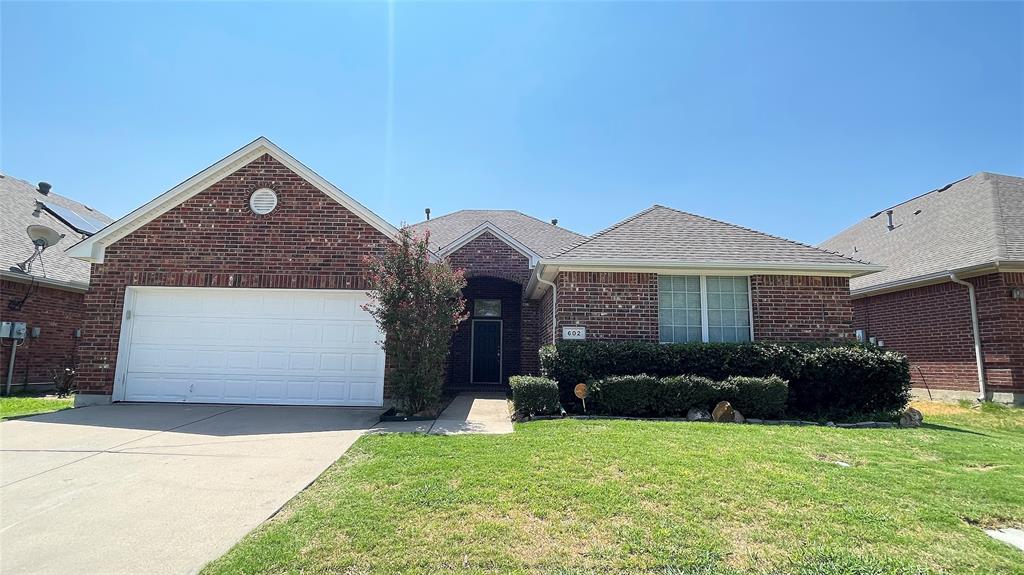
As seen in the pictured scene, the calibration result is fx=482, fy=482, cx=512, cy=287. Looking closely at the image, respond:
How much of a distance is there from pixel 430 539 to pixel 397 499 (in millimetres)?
817

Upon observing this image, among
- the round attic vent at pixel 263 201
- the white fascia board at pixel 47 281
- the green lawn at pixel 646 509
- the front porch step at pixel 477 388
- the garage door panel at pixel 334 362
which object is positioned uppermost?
the round attic vent at pixel 263 201

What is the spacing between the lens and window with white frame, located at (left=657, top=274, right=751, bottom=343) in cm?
1000

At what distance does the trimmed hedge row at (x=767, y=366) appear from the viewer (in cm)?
880

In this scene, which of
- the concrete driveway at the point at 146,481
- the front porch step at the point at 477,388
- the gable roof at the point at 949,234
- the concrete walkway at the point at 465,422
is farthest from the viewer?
the front porch step at the point at 477,388

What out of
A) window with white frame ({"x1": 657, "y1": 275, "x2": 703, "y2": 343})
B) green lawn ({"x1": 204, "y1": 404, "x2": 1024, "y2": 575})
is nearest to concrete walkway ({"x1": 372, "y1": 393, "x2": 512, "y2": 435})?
green lawn ({"x1": 204, "y1": 404, "x2": 1024, "y2": 575})

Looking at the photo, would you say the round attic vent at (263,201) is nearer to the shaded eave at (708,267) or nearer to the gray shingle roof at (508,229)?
the shaded eave at (708,267)

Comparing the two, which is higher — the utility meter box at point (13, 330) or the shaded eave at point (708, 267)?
the shaded eave at point (708, 267)

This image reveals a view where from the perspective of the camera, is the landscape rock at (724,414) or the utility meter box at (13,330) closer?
the landscape rock at (724,414)

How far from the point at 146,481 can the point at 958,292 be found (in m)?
16.1

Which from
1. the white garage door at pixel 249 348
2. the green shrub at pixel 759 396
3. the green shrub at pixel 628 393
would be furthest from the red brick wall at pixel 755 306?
the white garage door at pixel 249 348

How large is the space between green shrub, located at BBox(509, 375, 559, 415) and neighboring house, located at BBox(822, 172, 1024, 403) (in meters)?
10.2

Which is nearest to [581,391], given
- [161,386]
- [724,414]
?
[724,414]

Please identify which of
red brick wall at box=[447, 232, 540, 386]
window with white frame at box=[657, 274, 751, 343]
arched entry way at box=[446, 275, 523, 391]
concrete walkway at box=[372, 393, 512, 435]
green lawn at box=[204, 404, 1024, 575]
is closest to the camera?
green lawn at box=[204, 404, 1024, 575]

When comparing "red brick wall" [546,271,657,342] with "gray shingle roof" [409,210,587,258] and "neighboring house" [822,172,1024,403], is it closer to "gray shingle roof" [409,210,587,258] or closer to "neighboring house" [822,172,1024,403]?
"gray shingle roof" [409,210,587,258]
